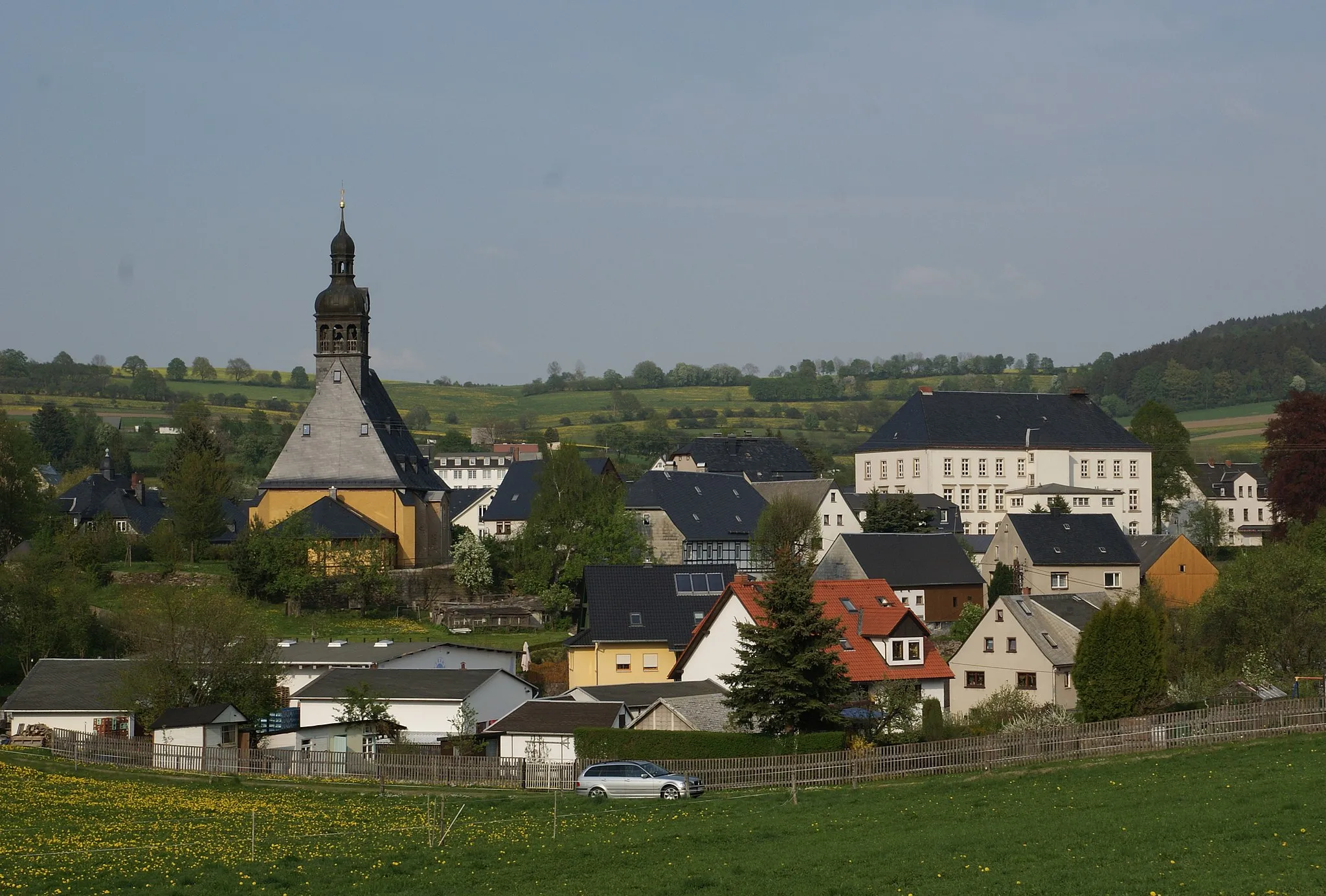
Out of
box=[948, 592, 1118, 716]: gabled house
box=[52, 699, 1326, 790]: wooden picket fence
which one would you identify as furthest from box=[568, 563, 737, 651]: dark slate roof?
box=[52, 699, 1326, 790]: wooden picket fence

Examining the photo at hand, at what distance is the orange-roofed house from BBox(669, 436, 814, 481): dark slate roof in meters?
75.2

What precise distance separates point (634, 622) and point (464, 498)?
→ 6863 centimetres

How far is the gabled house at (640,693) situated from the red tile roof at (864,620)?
6.92ft

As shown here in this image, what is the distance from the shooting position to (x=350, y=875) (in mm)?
19734

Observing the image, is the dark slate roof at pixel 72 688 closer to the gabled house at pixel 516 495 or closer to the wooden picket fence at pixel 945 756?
the wooden picket fence at pixel 945 756

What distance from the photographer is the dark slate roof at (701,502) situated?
7962 centimetres

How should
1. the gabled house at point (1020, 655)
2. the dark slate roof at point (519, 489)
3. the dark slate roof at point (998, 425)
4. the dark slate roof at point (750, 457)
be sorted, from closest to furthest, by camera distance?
the gabled house at point (1020, 655)
the dark slate roof at point (519, 489)
the dark slate roof at point (998, 425)
the dark slate roof at point (750, 457)

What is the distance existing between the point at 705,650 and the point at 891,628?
577 centimetres

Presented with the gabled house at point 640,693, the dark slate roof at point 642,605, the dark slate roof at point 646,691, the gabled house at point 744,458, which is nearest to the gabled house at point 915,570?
the dark slate roof at point 642,605

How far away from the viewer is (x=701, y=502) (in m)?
82.2

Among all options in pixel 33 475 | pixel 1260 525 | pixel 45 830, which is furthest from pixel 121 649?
pixel 1260 525

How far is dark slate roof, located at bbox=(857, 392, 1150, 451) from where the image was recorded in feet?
316

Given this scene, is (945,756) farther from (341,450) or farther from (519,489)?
(519,489)

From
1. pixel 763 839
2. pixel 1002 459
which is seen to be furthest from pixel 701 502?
pixel 763 839
